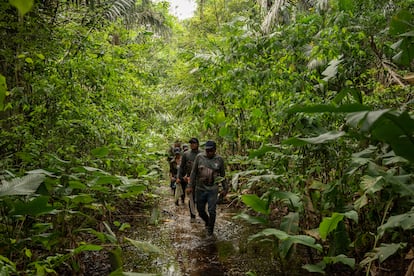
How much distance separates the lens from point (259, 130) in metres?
7.12

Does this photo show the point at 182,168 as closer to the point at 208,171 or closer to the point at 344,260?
the point at 208,171

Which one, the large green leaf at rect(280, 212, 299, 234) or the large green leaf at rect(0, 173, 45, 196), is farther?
the large green leaf at rect(280, 212, 299, 234)

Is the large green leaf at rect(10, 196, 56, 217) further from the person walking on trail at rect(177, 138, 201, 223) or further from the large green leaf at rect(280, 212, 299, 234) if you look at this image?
the person walking on trail at rect(177, 138, 201, 223)

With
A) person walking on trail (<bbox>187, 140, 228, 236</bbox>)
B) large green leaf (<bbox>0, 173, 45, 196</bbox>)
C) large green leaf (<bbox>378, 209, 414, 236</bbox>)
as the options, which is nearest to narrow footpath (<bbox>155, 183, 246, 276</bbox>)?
person walking on trail (<bbox>187, 140, 228, 236</bbox>)

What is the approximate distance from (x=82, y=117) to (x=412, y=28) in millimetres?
4231

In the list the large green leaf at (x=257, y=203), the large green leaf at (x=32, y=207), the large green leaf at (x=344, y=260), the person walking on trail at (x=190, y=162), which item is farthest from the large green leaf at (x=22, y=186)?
the person walking on trail at (x=190, y=162)

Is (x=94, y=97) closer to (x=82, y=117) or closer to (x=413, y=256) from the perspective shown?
(x=82, y=117)

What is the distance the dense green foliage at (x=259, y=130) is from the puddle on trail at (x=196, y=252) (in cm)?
40

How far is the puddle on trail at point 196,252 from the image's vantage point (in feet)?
15.6

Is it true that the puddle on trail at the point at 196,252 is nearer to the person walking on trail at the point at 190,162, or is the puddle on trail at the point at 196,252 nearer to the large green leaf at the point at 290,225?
the person walking on trail at the point at 190,162

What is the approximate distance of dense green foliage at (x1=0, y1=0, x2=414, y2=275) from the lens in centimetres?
328

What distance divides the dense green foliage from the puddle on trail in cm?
40

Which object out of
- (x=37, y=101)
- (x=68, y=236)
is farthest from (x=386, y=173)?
(x=37, y=101)

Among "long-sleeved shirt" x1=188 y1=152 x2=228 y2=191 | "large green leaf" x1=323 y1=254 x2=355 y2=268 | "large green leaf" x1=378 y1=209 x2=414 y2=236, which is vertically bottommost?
"large green leaf" x1=323 y1=254 x2=355 y2=268
